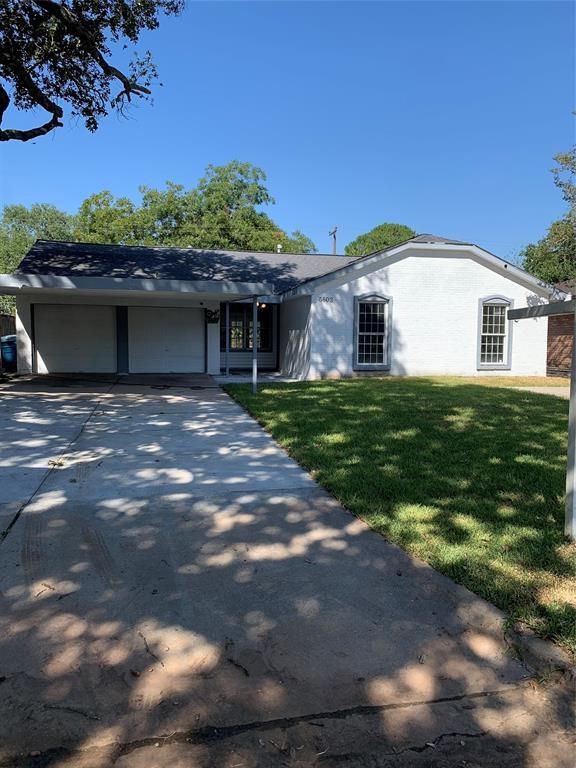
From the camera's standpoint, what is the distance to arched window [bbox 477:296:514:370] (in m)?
18.0

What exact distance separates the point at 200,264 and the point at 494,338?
396 inches

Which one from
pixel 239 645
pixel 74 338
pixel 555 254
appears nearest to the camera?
pixel 239 645

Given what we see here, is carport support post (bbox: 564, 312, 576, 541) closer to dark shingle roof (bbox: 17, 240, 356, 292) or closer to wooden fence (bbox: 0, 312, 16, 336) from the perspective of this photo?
dark shingle roof (bbox: 17, 240, 356, 292)

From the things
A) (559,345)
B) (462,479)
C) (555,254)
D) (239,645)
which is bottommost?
(239,645)

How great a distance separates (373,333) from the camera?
17.2 m

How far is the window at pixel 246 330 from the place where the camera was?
65.7 ft

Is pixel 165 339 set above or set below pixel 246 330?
below

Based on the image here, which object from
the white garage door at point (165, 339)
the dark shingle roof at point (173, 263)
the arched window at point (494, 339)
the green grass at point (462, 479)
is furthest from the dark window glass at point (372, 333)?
the green grass at point (462, 479)

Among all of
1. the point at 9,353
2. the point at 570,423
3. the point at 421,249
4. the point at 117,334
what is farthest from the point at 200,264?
the point at 570,423

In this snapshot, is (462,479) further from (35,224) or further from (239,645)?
(35,224)

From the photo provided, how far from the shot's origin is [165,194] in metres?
36.5

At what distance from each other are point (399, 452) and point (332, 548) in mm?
2907

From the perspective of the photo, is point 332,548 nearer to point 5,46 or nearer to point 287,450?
point 287,450

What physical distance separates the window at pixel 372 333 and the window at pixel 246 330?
Answer: 172 inches
